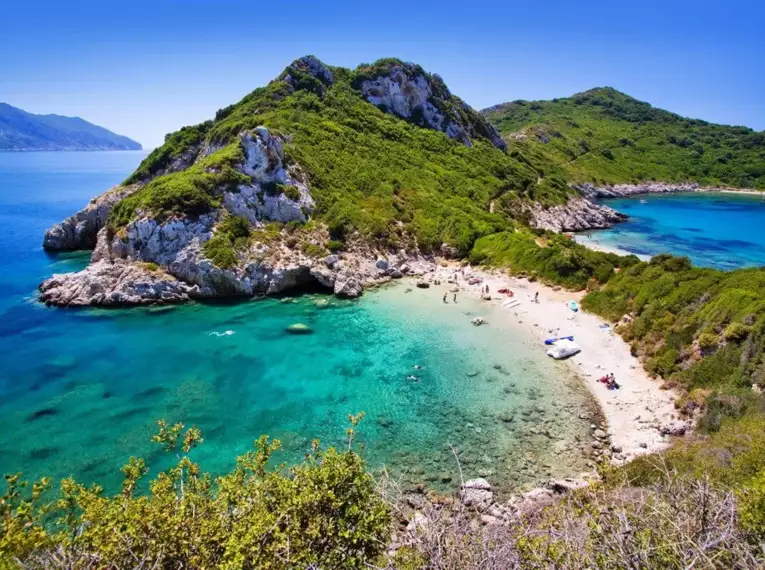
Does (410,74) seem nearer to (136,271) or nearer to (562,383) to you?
(136,271)

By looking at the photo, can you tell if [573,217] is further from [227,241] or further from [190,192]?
[190,192]

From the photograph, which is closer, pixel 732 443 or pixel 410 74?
pixel 732 443

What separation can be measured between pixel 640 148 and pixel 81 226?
620 ft

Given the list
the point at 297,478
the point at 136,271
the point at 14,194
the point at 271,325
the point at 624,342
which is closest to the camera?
the point at 297,478

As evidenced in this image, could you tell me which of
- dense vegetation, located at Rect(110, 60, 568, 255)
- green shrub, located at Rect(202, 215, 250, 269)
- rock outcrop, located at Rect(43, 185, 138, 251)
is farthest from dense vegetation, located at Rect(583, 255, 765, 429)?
rock outcrop, located at Rect(43, 185, 138, 251)

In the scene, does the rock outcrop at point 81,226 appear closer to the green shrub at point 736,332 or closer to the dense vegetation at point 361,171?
the dense vegetation at point 361,171

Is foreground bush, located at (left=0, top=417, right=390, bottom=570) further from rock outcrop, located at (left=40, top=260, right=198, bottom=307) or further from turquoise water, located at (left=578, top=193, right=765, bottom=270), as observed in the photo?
turquoise water, located at (left=578, top=193, right=765, bottom=270)

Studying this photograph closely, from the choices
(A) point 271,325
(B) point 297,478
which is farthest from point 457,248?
(B) point 297,478

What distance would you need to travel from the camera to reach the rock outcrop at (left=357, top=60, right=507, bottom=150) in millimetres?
90312

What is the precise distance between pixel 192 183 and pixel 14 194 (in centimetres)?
12255

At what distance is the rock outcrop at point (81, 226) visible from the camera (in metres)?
67.7

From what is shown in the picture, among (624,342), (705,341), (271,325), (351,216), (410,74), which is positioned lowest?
(271,325)

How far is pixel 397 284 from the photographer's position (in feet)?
165

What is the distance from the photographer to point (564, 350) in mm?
33156
